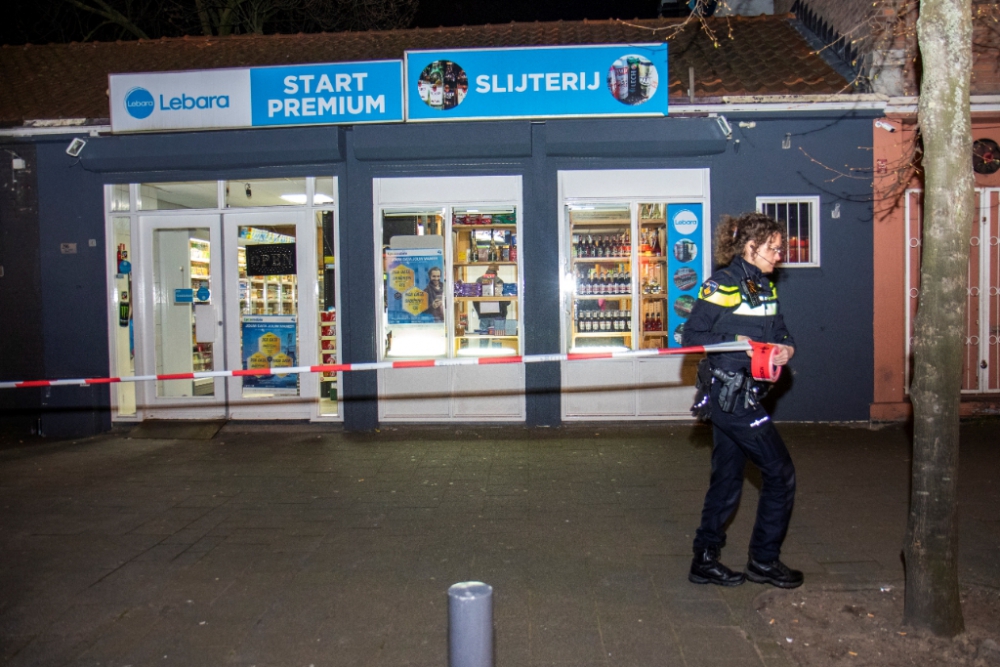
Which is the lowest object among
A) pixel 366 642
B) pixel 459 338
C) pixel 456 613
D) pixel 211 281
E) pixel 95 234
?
pixel 366 642

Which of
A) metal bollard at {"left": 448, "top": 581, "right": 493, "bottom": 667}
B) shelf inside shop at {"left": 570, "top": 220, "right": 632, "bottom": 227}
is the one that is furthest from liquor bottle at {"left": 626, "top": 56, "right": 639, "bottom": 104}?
metal bollard at {"left": 448, "top": 581, "right": 493, "bottom": 667}

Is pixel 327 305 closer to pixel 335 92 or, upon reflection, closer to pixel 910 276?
pixel 335 92

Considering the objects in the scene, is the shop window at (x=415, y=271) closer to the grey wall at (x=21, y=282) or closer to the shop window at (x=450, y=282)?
the shop window at (x=450, y=282)

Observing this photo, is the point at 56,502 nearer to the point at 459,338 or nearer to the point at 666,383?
the point at 459,338

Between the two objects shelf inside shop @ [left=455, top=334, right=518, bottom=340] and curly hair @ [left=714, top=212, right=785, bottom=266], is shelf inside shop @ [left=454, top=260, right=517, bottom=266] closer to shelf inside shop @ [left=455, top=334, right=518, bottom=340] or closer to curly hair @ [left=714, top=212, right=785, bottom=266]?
shelf inside shop @ [left=455, top=334, right=518, bottom=340]

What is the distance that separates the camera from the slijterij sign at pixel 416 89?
8758mm

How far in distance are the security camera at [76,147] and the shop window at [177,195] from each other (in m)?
0.78

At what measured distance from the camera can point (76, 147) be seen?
31.2 feet

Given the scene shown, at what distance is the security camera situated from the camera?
9453mm

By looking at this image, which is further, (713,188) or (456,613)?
(713,188)

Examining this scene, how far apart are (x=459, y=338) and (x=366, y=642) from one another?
5.96 metres

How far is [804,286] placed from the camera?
30.1ft

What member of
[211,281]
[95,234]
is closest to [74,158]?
[95,234]

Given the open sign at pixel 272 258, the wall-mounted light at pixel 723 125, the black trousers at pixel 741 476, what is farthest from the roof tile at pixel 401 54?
the black trousers at pixel 741 476
